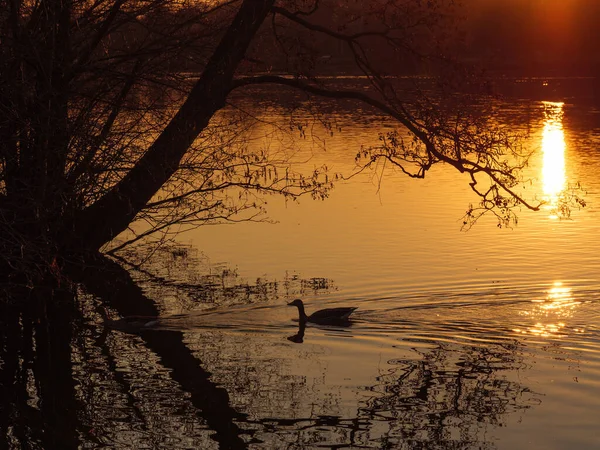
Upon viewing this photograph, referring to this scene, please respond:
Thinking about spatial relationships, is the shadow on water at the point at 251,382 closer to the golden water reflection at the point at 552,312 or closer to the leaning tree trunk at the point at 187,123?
the golden water reflection at the point at 552,312

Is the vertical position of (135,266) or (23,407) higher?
(135,266)

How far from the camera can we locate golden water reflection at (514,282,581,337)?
1533cm

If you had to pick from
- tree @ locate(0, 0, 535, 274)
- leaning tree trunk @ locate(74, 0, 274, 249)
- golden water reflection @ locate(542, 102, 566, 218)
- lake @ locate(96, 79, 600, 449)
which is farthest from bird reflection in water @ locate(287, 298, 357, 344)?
golden water reflection @ locate(542, 102, 566, 218)

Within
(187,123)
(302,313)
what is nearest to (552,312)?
(302,313)

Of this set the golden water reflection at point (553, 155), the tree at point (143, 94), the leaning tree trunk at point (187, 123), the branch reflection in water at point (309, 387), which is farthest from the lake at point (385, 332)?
the tree at point (143, 94)

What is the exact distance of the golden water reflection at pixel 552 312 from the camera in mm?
15328

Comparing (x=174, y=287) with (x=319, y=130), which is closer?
(x=174, y=287)

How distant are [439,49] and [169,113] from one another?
198 inches

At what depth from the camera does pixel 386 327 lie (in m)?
15.6

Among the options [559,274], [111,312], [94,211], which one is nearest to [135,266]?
[94,211]

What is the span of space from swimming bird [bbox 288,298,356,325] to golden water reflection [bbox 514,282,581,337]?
2566mm

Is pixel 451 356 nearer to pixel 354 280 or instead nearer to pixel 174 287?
pixel 354 280

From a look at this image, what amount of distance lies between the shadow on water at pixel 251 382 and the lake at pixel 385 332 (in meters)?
0.04

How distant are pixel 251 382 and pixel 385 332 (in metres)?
3.12
